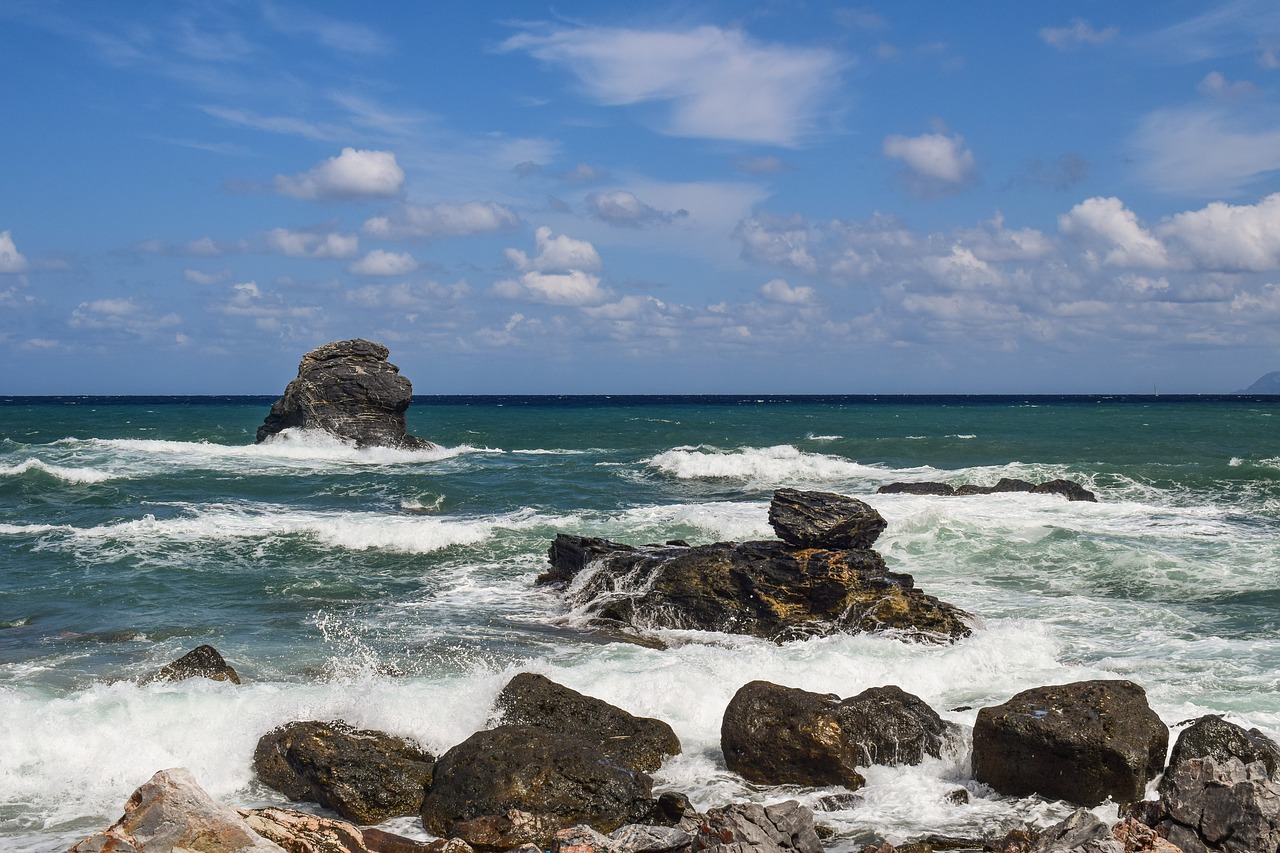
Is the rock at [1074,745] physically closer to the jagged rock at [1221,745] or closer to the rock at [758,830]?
the jagged rock at [1221,745]

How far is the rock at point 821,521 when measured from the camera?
1531 cm

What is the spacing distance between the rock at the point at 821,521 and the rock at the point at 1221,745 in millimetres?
6971

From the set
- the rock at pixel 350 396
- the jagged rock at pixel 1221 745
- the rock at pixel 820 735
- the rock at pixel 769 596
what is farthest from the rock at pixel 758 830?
the rock at pixel 350 396

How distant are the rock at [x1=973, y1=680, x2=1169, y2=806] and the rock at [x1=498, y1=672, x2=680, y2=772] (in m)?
2.84

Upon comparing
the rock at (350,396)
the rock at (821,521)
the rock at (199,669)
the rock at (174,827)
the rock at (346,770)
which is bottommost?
the rock at (346,770)

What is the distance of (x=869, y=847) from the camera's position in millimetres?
7277

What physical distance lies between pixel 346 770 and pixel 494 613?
6.90 metres

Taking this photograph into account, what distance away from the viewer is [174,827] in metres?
6.55

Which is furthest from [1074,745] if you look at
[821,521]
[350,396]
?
[350,396]

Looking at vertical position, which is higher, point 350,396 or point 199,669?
point 350,396

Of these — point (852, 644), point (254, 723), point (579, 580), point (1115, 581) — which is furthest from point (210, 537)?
point (1115, 581)

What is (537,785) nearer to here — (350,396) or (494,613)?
(494,613)

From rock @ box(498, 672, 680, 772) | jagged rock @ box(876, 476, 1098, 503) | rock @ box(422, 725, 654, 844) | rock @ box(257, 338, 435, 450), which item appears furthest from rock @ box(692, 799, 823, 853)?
rock @ box(257, 338, 435, 450)

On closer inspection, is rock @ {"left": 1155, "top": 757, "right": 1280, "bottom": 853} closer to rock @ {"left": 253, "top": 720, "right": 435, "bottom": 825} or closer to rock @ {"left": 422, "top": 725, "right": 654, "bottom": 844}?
rock @ {"left": 422, "top": 725, "right": 654, "bottom": 844}
